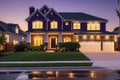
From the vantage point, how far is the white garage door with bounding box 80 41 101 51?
170ft

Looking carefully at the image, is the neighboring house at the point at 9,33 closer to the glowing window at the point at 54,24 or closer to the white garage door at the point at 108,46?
the glowing window at the point at 54,24

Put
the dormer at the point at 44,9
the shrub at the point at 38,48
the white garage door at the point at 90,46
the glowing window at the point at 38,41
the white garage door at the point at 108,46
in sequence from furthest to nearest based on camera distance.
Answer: the dormer at the point at 44,9
the white garage door at the point at 108,46
the white garage door at the point at 90,46
the glowing window at the point at 38,41
the shrub at the point at 38,48

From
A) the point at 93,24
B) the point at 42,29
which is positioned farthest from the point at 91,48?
the point at 42,29

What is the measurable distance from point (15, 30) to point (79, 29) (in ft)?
45.1

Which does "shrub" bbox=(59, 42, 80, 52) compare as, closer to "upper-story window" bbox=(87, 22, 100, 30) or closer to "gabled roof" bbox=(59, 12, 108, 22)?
"upper-story window" bbox=(87, 22, 100, 30)

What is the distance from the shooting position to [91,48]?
52.2 metres

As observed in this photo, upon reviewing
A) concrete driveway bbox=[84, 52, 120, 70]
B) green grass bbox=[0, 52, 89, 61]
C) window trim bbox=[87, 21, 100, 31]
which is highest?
window trim bbox=[87, 21, 100, 31]

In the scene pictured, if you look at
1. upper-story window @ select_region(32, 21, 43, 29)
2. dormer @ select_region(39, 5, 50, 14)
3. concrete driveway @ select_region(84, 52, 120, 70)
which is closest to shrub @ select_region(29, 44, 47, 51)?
upper-story window @ select_region(32, 21, 43, 29)

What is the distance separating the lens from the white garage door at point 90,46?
170ft

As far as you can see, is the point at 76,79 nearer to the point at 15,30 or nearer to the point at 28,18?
the point at 28,18

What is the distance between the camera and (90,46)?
171 ft

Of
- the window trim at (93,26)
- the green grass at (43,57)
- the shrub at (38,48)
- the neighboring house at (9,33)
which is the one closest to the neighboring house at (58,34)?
the window trim at (93,26)

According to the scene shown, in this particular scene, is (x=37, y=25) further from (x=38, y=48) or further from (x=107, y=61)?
(x=107, y=61)

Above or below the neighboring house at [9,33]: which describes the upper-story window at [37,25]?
above
